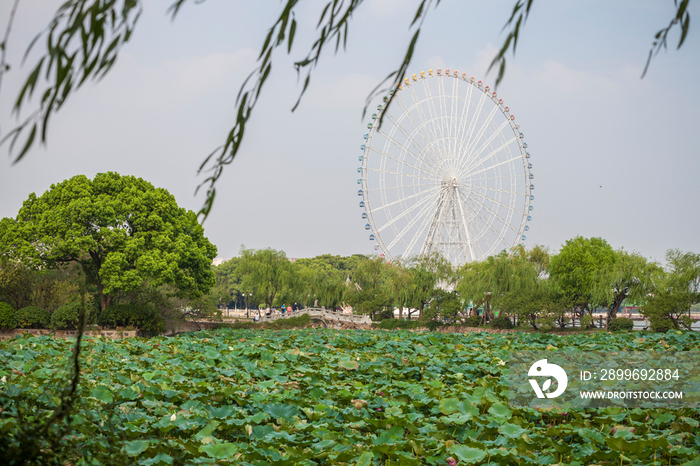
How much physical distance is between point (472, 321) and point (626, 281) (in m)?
7.96

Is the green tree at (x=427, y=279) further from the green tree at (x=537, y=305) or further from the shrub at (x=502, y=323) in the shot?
the green tree at (x=537, y=305)

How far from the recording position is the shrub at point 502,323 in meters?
27.6

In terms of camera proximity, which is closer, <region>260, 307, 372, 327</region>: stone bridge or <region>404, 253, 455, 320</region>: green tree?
<region>404, 253, 455, 320</region>: green tree

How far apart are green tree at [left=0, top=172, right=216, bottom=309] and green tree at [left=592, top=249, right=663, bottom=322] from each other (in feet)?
60.7

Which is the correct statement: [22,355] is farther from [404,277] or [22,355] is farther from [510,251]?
[510,251]

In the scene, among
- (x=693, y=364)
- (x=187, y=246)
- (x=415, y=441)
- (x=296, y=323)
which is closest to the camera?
(x=415, y=441)

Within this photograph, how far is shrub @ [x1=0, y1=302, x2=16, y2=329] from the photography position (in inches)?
725

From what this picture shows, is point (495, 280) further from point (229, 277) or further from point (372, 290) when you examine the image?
point (229, 277)

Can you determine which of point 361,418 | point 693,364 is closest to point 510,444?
point 361,418

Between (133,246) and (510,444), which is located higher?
(133,246)

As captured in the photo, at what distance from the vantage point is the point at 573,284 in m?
27.6

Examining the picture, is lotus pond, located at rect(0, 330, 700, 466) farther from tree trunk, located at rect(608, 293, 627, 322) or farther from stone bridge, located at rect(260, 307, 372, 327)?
stone bridge, located at rect(260, 307, 372, 327)

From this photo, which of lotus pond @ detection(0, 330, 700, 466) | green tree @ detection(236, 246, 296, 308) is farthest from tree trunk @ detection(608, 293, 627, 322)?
lotus pond @ detection(0, 330, 700, 466)

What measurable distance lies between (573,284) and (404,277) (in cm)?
920
